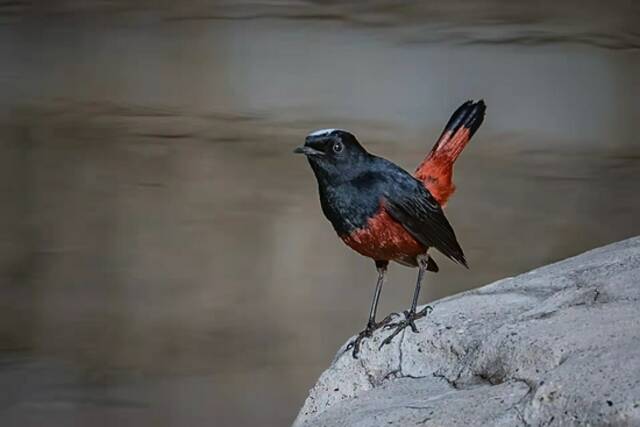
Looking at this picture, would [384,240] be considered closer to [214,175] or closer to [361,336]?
[361,336]

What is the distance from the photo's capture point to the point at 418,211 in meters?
2.75

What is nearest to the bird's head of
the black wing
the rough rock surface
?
the black wing

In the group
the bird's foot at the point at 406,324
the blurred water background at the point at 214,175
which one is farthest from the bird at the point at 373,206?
the blurred water background at the point at 214,175

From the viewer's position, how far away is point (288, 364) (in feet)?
12.9

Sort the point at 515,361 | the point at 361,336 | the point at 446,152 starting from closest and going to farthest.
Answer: the point at 515,361 → the point at 361,336 → the point at 446,152

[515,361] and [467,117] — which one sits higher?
[467,117]

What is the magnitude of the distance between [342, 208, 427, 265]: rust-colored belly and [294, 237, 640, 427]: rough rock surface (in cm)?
16

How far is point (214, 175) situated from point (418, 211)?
1.30m

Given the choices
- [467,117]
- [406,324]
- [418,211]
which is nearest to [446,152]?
[467,117]

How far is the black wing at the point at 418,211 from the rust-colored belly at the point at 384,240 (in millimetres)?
17

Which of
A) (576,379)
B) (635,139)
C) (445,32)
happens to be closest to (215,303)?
(445,32)

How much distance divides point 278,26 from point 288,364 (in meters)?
1.11

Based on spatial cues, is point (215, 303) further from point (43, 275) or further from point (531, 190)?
point (531, 190)

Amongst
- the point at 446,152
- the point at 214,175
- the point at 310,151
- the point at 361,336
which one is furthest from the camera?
the point at 214,175
